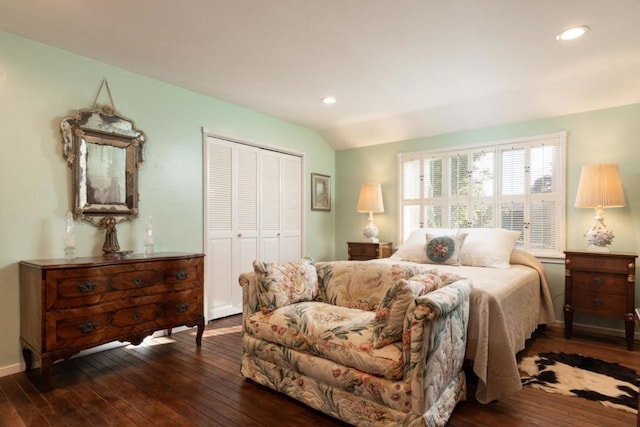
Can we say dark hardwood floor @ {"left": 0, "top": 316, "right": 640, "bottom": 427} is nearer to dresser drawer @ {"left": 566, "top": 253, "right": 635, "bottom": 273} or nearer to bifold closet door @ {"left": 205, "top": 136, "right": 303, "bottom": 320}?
dresser drawer @ {"left": 566, "top": 253, "right": 635, "bottom": 273}

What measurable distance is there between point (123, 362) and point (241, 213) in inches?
78.4

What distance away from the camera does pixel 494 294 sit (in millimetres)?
2275

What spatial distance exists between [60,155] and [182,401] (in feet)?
7.00

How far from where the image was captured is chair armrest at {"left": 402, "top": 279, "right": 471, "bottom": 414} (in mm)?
1651

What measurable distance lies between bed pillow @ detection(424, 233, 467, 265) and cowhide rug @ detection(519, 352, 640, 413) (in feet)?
3.46

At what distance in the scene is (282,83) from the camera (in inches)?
138

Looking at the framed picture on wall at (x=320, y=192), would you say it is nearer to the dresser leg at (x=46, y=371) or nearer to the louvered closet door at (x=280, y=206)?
the louvered closet door at (x=280, y=206)

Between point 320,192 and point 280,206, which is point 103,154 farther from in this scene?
point 320,192

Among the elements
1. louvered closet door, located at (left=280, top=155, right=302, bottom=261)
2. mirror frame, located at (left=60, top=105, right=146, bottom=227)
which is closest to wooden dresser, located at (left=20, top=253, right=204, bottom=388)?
mirror frame, located at (left=60, top=105, right=146, bottom=227)

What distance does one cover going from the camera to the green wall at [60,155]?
2.58 meters

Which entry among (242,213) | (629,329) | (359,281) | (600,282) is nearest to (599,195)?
(600,282)

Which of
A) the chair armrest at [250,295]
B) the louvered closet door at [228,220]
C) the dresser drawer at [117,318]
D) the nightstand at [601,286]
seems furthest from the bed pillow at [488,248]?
the dresser drawer at [117,318]

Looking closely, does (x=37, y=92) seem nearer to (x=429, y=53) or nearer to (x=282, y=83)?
(x=282, y=83)

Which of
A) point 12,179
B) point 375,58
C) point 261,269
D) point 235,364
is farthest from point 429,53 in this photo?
point 12,179
